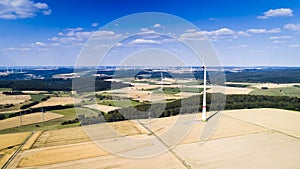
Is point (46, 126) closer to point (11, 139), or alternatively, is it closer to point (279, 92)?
point (11, 139)

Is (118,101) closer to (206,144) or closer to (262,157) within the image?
(206,144)

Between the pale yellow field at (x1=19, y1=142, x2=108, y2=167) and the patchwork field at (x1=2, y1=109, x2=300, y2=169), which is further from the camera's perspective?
the pale yellow field at (x1=19, y1=142, x2=108, y2=167)

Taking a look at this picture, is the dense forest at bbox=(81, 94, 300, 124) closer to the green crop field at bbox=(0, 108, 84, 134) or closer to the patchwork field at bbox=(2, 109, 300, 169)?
the patchwork field at bbox=(2, 109, 300, 169)

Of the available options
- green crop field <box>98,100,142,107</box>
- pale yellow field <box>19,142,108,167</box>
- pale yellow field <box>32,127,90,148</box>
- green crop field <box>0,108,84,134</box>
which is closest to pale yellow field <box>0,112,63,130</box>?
green crop field <box>0,108,84,134</box>

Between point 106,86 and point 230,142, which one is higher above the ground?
point 106,86

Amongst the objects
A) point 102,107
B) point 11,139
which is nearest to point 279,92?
point 102,107

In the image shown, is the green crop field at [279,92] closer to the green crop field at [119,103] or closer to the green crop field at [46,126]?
the green crop field at [119,103]

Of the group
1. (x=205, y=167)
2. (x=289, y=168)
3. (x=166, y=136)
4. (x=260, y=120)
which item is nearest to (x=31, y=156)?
(x=166, y=136)

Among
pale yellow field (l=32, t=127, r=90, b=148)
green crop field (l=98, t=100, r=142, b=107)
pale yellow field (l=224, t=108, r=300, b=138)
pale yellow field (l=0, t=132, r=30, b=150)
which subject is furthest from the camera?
green crop field (l=98, t=100, r=142, b=107)
